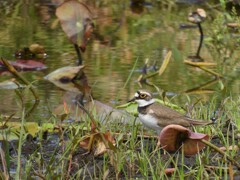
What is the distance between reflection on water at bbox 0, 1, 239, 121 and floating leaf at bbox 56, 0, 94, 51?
11.3 inches

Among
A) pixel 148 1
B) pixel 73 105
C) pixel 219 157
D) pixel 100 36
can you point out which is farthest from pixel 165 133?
pixel 148 1

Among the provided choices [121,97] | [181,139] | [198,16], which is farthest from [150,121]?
[198,16]

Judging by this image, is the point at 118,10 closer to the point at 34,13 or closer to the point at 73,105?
the point at 34,13

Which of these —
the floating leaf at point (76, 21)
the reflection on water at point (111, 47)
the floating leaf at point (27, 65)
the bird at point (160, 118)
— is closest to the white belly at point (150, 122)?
the bird at point (160, 118)

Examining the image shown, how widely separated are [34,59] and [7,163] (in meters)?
3.51

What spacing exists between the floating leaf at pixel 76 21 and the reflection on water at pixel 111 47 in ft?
0.94

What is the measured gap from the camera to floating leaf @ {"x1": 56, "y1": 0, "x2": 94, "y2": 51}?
7086 millimetres

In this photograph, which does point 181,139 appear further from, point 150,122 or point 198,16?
point 198,16

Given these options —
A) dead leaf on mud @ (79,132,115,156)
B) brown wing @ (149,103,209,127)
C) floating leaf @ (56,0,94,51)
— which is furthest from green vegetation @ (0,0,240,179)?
floating leaf @ (56,0,94,51)

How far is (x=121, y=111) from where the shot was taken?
557 cm

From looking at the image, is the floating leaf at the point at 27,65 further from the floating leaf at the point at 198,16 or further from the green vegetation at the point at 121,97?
the floating leaf at the point at 198,16

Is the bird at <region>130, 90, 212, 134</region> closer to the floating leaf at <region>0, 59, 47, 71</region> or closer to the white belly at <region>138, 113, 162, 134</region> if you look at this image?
the white belly at <region>138, 113, 162, 134</region>

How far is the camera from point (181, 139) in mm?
4273

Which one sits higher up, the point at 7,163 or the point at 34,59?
the point at 7,163
